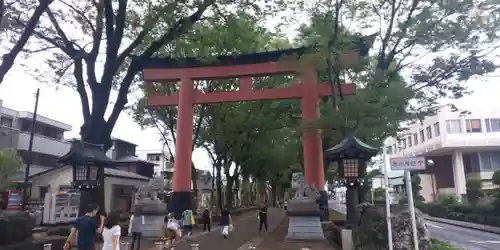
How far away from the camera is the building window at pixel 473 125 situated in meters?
36.4

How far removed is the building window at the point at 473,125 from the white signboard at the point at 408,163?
33460 millimetres

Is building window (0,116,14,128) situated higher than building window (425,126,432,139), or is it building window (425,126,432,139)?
building window (0,116,14,128)

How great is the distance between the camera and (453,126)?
120 feet

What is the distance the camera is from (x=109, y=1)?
1112cm

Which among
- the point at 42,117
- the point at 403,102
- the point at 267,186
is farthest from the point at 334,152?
the point at 267,186

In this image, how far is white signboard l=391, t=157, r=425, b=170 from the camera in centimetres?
746

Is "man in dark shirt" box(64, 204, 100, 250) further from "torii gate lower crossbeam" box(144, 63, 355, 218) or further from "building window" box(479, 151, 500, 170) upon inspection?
"building window" box(479, 151, 500, 170)

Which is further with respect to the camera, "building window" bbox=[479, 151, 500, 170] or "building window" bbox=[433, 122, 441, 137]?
"building window" bbox=[433, 122, 441, 137]

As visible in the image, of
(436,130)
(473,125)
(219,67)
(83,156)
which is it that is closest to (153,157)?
(436,130)

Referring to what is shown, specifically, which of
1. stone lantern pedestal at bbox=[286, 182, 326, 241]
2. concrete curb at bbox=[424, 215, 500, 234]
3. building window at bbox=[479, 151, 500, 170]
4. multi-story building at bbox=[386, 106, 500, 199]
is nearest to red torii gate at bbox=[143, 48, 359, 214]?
stone lantern pedestal at bbox=[286, 182, 326, 241]

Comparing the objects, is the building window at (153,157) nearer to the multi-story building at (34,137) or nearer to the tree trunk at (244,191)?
the tree trunk at (244,191)

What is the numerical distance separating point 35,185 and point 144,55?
22.5 m

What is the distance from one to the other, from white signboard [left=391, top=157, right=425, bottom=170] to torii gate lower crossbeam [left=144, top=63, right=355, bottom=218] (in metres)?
10.3

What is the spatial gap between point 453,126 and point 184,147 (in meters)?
28.3
